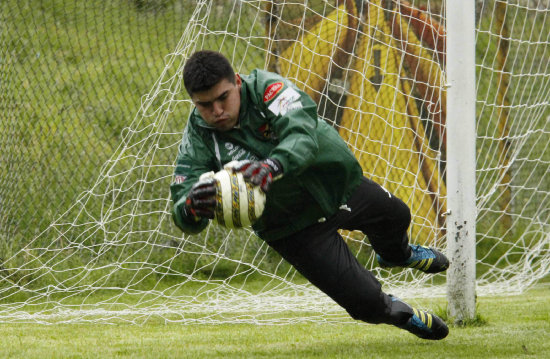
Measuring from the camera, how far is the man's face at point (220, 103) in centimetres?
338

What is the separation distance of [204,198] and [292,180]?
70 centimetres

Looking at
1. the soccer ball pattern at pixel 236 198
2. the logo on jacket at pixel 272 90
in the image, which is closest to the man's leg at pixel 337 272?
the logo on jacket at pixel 272 90

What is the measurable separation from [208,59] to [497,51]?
4356mm

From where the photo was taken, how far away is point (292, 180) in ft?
12.2

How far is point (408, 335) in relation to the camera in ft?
15.2

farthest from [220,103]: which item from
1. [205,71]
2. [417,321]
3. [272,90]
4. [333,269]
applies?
[417,321]

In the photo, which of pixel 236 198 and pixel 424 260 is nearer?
pixel 236 198

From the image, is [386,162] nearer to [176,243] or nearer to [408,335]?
[176,243]

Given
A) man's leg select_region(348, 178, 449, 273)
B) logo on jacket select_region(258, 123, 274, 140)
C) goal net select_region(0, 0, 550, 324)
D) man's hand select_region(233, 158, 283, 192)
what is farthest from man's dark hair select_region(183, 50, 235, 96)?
goal net select_region(0, 0, 550, 324)

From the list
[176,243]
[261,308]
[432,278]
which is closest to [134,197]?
[176,243]

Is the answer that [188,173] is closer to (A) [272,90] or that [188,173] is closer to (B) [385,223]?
(A) [272,90]

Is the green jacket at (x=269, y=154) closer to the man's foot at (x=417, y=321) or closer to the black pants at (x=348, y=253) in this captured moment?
the black pants at (x=348, y=253)

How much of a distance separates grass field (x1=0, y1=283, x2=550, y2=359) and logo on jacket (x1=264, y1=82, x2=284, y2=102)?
1.24 m

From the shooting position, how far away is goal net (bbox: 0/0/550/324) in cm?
609
